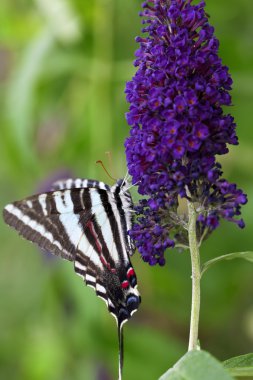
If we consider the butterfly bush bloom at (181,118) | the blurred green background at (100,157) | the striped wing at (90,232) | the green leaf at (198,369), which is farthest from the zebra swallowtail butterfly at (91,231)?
the blurred green background at (100,157)

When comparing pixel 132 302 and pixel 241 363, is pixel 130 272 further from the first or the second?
pixel 241 363

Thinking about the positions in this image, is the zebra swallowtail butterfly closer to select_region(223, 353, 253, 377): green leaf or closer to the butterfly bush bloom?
the butterfly bush bloom

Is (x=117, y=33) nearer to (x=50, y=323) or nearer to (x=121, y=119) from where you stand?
(x=121, y=119)

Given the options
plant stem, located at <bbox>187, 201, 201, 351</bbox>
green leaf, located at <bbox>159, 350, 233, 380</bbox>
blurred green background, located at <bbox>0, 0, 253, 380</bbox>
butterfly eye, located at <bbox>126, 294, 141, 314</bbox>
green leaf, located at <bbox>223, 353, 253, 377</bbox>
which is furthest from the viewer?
blurred green background, located at <bbox>0, 0, 253, 380</bbox>

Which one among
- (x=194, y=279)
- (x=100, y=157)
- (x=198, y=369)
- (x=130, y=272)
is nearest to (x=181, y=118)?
(x=194, y=279)

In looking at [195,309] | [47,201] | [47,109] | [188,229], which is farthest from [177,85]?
[47,109]

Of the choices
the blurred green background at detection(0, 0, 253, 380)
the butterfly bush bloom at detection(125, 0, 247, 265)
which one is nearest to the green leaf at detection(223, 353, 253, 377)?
the butterfly bush bloom at detection(125, 0, 247, 265)

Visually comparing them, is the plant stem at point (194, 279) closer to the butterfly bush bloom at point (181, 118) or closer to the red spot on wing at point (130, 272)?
the butterfly bush bloom at point (181, 118)
